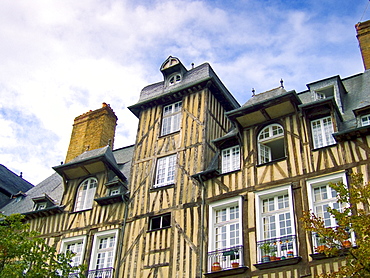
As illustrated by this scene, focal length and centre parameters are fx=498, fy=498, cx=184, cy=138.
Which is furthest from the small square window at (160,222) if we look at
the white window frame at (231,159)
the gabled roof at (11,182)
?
the gabled roof at (11,182)

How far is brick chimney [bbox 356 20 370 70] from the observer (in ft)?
53.7

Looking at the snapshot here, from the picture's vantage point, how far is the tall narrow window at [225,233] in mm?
12453

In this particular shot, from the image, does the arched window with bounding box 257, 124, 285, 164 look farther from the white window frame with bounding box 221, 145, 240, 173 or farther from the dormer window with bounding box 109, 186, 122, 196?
the dormer window with bounding box 109, 186, 122, 196

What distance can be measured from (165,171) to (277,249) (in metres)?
5.02

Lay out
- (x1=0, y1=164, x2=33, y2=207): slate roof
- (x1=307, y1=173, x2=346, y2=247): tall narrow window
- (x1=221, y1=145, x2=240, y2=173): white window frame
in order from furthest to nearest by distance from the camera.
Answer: (x1=0, y1=164, x2=33, y2=207): slate roof < (x1=221, y1=145, x2=240, y2=173): white window frame < (x1=307, y1=173, x2=346, y2=247): tall narrow window

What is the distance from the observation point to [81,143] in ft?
69.3

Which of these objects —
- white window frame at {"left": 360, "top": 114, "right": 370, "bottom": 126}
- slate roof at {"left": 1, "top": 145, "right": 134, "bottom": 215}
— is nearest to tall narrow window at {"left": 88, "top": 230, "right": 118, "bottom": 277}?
slate roof at {"left": 1, "top": 145, "right": 134, "bottom": 215}

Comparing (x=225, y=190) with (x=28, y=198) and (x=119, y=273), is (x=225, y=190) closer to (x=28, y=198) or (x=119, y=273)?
(x=119, y=273)

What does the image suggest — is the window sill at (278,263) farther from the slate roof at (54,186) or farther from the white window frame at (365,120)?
the slate roof at (54,186)

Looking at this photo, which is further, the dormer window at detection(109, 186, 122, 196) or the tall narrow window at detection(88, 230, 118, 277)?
the dormer window at detection(109, 186, 122, 196)

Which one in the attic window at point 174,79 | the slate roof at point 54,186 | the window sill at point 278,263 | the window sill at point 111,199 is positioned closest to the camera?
the window sill at point 278,263

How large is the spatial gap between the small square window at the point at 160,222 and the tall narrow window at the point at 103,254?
122 centimetres

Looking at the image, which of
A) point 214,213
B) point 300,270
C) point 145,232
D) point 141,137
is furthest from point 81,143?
point 300,270

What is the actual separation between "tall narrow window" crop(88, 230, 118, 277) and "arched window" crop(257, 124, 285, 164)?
16.5 ft
